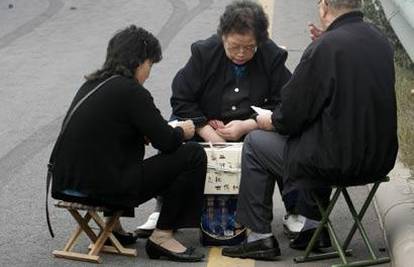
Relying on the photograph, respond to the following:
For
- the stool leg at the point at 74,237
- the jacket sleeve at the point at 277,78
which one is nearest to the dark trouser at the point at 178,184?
the stool leg at the point at 74,237

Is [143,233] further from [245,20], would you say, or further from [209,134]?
[245,20]

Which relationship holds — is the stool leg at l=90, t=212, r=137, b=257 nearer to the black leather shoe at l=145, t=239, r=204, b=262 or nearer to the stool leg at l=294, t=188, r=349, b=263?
the black leather shoe at l=145, t=239, r=204, b=262

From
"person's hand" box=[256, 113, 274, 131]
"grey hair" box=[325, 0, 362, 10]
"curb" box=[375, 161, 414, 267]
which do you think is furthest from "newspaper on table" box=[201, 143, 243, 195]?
"grey hair" box=[325, 0, 362, 10]

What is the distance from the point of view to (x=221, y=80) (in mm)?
6059

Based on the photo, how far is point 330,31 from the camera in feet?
16.7

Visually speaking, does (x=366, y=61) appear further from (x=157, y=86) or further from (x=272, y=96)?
(x=157, y=86)

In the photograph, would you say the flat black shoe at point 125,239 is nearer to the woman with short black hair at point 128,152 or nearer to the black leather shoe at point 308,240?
the woman with short black hair at point 128,152

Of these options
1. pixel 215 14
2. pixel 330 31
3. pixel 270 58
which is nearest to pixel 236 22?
pixel 270 58

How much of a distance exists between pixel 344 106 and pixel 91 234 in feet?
5.57

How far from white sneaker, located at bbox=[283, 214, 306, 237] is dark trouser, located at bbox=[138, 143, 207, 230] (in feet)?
2.09

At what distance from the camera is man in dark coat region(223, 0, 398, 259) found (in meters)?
4.97

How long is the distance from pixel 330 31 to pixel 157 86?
494 cm

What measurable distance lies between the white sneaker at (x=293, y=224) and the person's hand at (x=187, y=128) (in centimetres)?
83

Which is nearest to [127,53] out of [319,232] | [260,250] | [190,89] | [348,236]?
[190,89]
